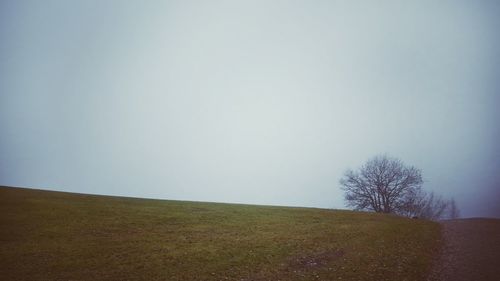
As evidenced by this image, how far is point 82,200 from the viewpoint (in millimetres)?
41812

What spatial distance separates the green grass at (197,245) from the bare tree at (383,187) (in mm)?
18264

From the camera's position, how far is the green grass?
1766 centimetres

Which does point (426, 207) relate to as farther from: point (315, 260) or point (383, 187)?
point (315, 260)

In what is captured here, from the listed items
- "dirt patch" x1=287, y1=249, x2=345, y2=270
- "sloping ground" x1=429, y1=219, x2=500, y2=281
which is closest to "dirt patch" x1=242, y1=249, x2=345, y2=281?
"dirt patch" x1=287, y1=249, x2=345, y2=270

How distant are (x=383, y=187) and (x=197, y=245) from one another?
41626mm

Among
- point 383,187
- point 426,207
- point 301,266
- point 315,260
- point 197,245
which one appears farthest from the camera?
point 426,207

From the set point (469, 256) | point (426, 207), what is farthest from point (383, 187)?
point (469, 256)

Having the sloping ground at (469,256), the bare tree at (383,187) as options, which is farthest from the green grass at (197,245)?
the bare tree at (383,187)

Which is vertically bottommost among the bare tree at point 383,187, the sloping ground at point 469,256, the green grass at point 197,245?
the green grass at point 197,245

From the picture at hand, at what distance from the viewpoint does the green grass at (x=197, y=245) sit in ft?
57.9

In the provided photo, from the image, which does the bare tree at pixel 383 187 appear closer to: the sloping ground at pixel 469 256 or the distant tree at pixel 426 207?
the distant tree at pixel 426 207

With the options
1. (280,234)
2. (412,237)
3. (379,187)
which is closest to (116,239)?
(280,234)

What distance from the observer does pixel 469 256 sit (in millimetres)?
19766

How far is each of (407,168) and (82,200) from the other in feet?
180
